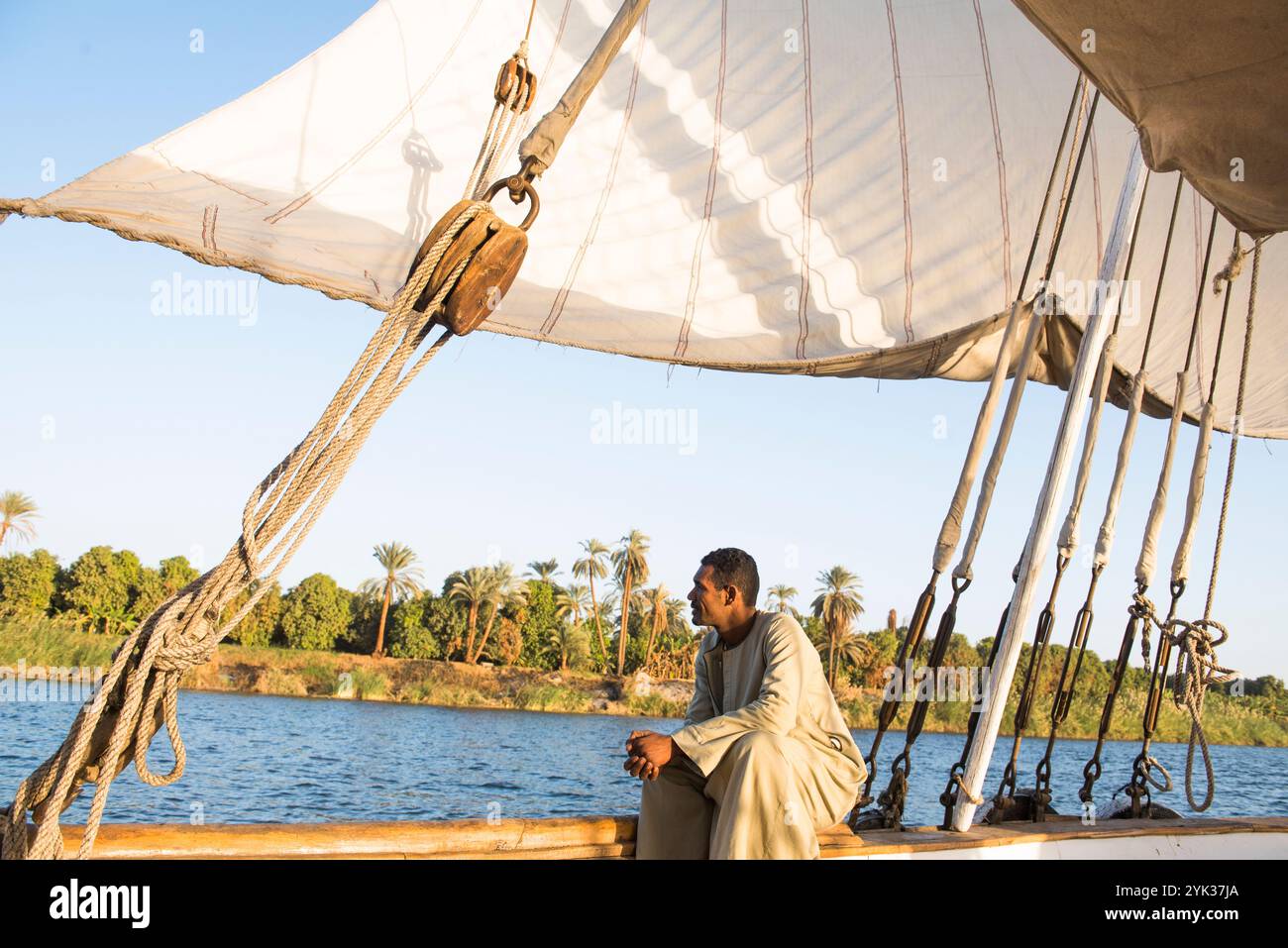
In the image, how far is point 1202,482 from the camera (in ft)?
15.5

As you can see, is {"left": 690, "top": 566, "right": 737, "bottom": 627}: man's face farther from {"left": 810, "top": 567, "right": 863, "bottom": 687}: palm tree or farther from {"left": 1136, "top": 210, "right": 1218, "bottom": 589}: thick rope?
{"left": 810, "top": 567, "right": 863, "bottom": 687}: palm tree

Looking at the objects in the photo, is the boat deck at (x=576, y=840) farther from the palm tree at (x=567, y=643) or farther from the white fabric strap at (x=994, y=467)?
the palm tree at (x=567, y=643)

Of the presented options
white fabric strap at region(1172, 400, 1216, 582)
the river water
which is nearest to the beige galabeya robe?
white fabric strap at region(1172, 400, 1216, 582)

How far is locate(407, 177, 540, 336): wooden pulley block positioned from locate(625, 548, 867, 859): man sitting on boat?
1.02 m

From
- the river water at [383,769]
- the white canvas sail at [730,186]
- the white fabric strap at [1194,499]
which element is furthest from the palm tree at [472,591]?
the white fabric strap at [1194,499]

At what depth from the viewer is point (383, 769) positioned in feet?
76.5

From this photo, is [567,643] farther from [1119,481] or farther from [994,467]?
[994,467]

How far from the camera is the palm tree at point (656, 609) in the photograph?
4916 cm

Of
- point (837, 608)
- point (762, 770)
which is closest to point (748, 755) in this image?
point (762, 770)

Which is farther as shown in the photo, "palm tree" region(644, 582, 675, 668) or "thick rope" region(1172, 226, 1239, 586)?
"palm tree" region(644, 582, 675, 668)

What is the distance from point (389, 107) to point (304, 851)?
4913 millimetres

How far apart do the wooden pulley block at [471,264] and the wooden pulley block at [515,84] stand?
1.40 ft

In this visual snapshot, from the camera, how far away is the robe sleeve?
2322 millimetres
